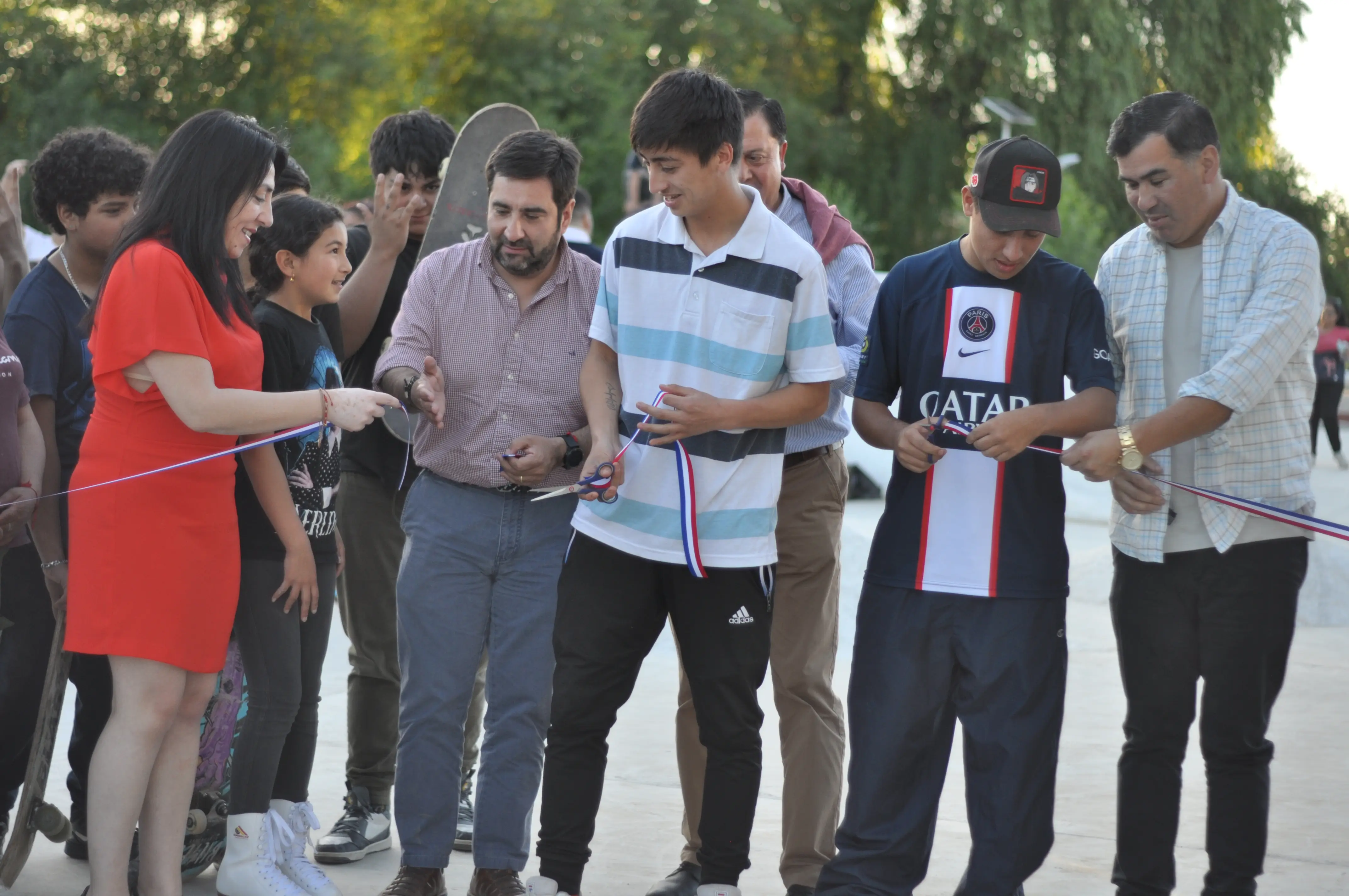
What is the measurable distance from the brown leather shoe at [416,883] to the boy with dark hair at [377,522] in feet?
1.94

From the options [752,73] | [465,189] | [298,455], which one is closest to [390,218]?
[465,189]

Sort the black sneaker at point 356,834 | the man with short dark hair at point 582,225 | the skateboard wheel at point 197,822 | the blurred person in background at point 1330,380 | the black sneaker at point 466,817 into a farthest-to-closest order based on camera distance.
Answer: the blurred person in background at point 1330,380, the man with short dark hair at point 582,225, the black sneaker at point 466,817, the black sneaker at point 356,834, the skateboard wheel at point 197,822

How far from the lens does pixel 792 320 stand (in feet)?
10.5

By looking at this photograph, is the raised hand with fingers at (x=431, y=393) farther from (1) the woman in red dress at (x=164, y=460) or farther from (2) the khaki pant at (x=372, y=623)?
(2) the khaki pant at (x=372, y=623)

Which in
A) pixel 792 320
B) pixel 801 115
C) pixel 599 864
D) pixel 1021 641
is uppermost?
pixel 801 115

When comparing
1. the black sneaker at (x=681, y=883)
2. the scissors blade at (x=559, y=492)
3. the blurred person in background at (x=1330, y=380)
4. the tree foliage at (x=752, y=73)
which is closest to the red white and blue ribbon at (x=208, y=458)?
the scissors blade at (x=559, y=492)

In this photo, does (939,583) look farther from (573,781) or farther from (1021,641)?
(573,781)

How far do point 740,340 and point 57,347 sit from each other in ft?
5.96

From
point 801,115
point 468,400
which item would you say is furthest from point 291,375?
point 801,115

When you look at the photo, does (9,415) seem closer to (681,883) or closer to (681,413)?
(681,413)

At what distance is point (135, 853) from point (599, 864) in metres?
1.28

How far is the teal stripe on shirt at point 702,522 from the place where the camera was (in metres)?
3.16

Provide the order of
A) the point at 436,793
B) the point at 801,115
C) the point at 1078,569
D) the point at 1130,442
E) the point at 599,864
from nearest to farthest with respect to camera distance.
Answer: the point at 1130,442 < the point at 436,793 < the point at 599,864 < the point at 1078,569 < the point at 801,115

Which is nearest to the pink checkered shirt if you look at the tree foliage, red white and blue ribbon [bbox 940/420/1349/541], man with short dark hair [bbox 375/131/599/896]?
man with short dark hair [bbox 375/131/599/896]
